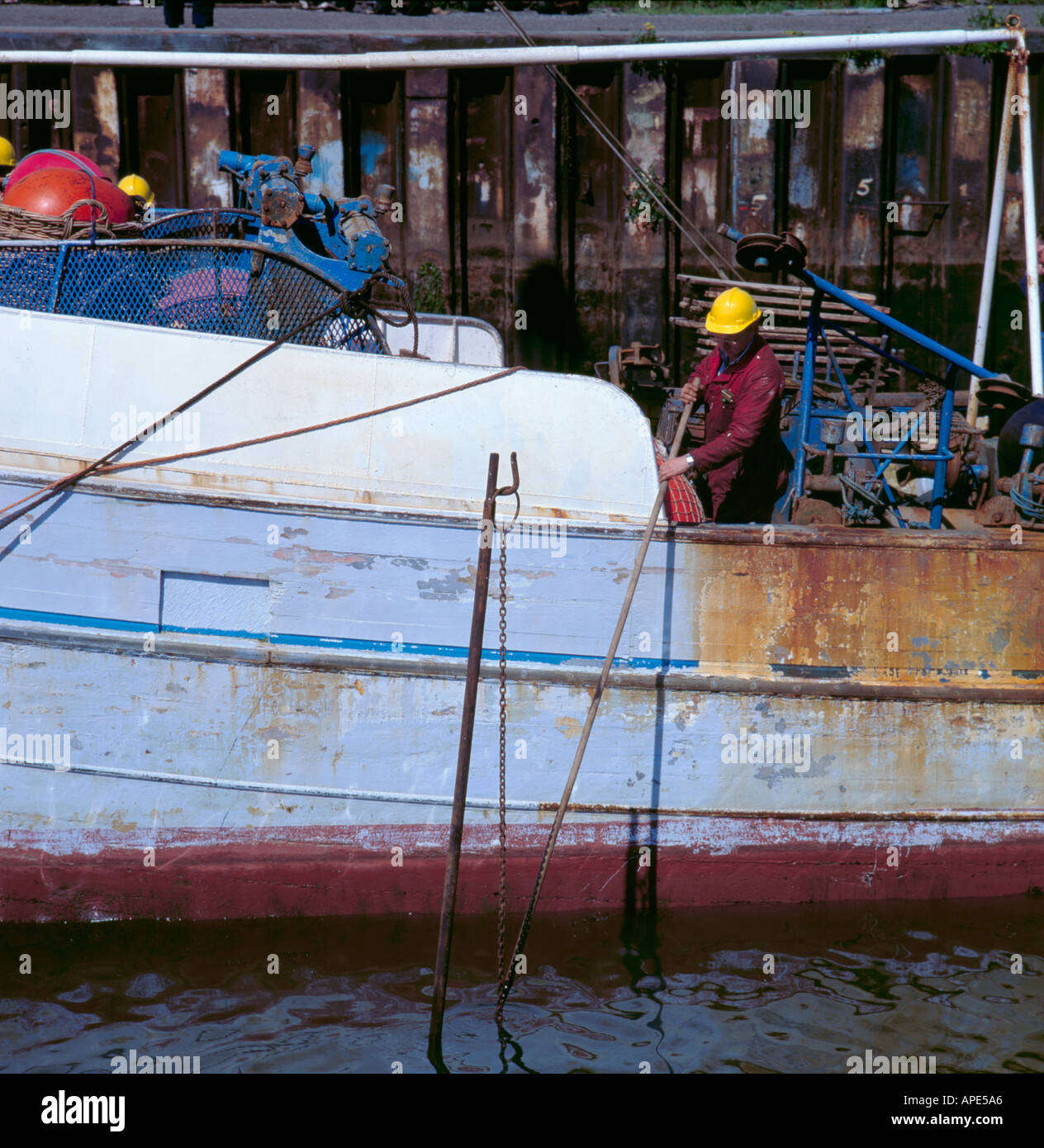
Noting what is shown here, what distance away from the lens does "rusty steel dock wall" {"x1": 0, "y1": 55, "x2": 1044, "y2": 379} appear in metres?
8.54

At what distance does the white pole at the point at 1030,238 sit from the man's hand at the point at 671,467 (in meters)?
Result: 2.05

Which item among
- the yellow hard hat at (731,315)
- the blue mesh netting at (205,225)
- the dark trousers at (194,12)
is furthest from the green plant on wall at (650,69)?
the blue mesh netting at (205,225)

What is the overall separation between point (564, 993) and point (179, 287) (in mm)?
3554

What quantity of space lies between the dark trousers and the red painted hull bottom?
288 inches

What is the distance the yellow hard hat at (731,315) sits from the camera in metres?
5.22

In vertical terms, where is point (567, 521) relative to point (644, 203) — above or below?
below

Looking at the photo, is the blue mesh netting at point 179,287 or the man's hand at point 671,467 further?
the blue mesh netting at point 179,287

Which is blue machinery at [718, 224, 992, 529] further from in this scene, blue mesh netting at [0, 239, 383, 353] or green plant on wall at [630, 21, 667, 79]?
green plant on wall at [630, 21, 667, 79]

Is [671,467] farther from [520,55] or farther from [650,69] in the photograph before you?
[650,69]

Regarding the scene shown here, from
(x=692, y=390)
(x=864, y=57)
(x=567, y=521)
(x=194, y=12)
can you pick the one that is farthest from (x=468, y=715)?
(x=194, y=12)

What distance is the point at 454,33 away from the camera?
8789 mm

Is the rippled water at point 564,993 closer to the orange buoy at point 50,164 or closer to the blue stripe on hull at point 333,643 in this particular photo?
the blue stripe on hull at point 333,643

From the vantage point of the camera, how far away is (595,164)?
8781 mm

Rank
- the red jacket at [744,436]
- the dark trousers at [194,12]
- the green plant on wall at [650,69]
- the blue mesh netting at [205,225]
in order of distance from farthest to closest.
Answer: the dark trousers at [194,12], the green plant on wall at [650,69], the blue mesh netting at [205,225], the red jacket at [744,436]
